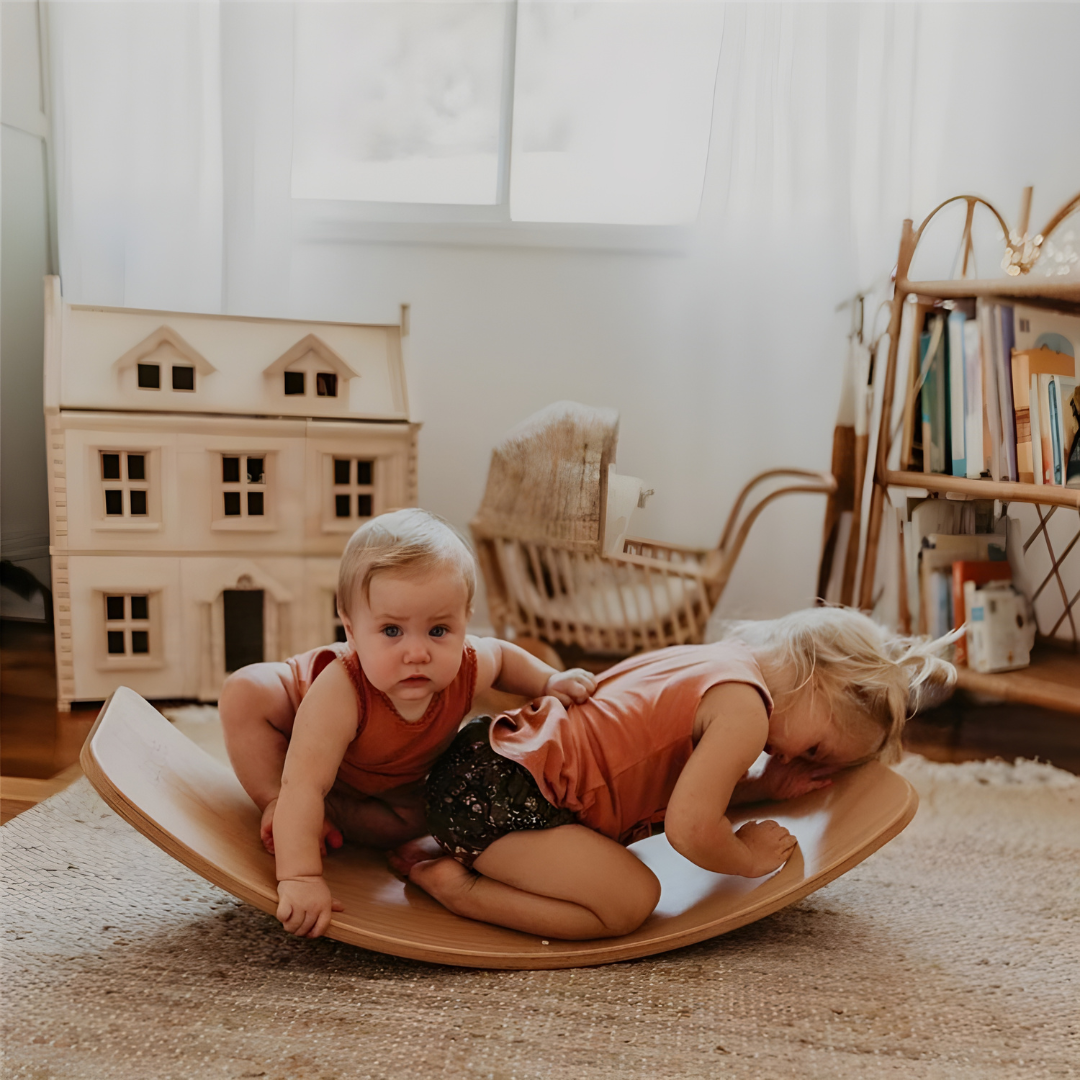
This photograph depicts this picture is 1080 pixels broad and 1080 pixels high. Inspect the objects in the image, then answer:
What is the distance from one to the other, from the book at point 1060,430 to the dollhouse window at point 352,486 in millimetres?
1002

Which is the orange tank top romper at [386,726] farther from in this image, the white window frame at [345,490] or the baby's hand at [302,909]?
the white window frame at [345,490]

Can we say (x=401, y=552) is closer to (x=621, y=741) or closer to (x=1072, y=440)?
(x=621, y=741)

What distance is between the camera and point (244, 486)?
1.45m

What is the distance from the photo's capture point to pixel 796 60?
1.63 m

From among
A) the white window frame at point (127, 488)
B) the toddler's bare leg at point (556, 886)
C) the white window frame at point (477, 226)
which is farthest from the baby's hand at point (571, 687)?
the white window frame at point (477, 226)

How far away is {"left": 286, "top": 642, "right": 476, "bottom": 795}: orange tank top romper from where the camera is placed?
0.77 metres

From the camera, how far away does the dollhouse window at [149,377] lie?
1.43 m

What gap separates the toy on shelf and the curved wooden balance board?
2.07ft

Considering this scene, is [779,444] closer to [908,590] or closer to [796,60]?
[908,590]

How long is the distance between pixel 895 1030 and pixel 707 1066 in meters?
0.15

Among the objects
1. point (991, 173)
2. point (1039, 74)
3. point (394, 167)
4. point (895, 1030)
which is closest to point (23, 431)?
point (394, 167)

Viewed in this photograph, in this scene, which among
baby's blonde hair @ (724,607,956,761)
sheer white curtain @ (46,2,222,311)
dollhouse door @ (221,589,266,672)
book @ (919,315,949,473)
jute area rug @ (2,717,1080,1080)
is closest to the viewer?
jute area rug @ (2,717,1080,1080)

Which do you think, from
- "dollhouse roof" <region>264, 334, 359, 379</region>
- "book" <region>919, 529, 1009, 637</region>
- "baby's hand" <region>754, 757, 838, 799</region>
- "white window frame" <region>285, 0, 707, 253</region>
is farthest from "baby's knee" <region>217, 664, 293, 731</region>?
"white window frame" <region>285, 0, 707, 253</region>

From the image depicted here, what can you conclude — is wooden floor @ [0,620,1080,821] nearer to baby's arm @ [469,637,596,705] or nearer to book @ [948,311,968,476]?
book @ [948,311,968,476]
